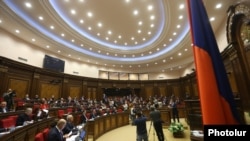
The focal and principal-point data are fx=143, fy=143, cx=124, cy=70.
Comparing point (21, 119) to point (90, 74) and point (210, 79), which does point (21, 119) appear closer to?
point (210, 79)

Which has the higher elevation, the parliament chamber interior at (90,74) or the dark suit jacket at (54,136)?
the parliament chamber interior at (90,74)

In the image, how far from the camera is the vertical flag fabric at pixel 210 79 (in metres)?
1.35

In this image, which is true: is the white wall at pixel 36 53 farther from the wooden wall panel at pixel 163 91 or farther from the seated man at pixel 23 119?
the seated man at pixel 23 119

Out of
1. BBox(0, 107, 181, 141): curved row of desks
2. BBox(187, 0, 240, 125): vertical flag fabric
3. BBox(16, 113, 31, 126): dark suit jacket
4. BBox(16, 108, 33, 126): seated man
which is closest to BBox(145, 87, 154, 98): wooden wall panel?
BBox(0, 107, 181, 141): curved row of desks

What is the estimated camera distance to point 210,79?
4.67 ft

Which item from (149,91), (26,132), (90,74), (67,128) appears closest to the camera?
(26,132)

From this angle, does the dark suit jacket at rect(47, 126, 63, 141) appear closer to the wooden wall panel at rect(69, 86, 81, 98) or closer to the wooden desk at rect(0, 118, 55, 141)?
the wooden desk at rect(0, 118, 55, 141)

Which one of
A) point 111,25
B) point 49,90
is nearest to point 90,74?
point 49,90

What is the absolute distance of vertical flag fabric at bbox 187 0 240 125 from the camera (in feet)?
4.44

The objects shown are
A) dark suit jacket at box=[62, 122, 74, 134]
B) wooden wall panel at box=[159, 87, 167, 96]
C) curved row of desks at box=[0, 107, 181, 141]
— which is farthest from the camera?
wooden wall panel at box=[159, 87, 167, 96]

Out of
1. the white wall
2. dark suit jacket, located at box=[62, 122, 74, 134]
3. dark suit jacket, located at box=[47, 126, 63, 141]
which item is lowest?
dark suit jacket, located at box=[62, 122, 74, 134]

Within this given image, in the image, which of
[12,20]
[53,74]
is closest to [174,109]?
[53,74]

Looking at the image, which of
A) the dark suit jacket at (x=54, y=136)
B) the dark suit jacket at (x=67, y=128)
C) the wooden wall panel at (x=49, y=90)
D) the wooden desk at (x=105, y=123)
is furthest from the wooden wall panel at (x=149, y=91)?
the dark suit jacket at (x=54, y=136)

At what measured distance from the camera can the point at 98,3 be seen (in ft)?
28.2
